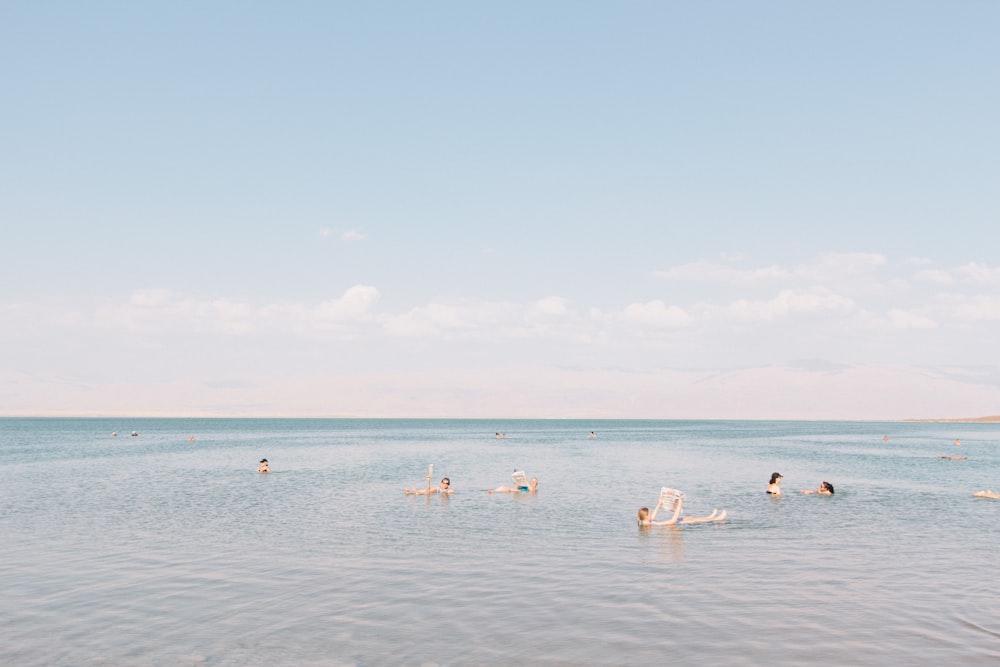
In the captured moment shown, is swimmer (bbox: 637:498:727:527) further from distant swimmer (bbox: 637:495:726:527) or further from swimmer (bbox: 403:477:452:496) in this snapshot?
swimmer (bbox: 403:477:452:496)

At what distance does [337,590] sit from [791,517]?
25002 millimetres

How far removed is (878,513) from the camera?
1561 inches

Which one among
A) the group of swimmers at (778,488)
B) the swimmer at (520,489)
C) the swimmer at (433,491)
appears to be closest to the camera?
the group of swimmers at (778,488)

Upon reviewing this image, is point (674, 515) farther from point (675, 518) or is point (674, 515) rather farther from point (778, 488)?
point (778, 488)

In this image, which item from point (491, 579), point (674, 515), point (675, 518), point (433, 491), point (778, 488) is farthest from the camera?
point (433, 491)

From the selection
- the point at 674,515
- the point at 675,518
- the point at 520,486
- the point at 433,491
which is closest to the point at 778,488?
the point at 674,515

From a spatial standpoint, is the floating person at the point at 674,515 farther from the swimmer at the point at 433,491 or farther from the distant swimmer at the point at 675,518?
the swimmer at the point at 433,491

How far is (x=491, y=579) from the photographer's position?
Result: 78.1 ft

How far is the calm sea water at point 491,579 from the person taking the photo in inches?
672

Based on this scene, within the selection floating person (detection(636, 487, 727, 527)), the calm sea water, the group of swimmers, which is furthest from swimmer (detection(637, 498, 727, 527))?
the group of swimmers

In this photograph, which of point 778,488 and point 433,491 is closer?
point 778,488

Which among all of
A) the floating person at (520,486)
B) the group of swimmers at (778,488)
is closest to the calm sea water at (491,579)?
the group of swimmers at (778,488)

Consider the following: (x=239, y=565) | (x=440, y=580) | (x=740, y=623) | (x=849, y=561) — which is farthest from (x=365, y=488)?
(x=740, y=623)

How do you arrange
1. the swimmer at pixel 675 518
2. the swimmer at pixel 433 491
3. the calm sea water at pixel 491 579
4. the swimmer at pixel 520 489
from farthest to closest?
the swimmer at pixel 520 489, the swimmer at pixel 433 491, the swimmer at pixel 675 518, the calm sea water at pixel 491 579
